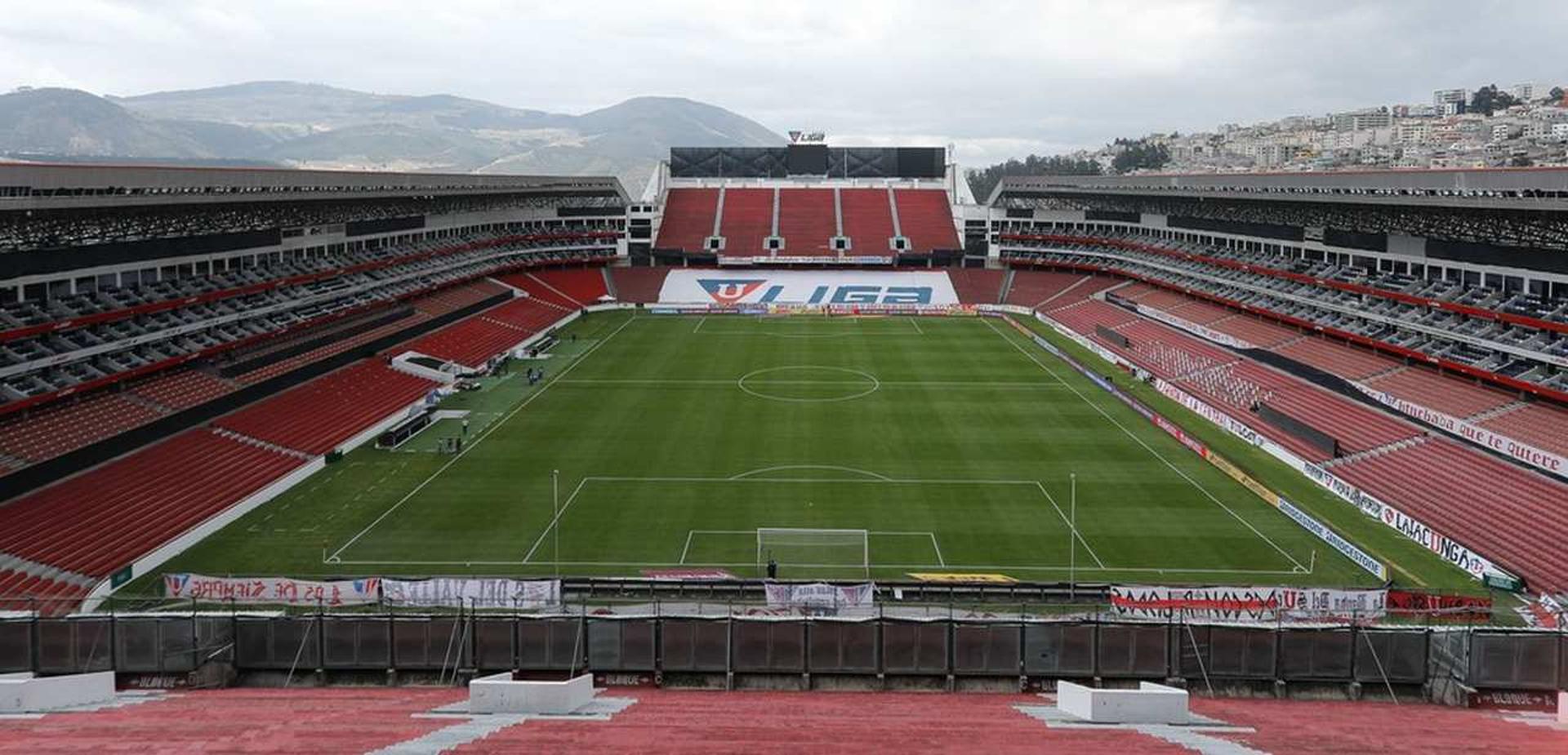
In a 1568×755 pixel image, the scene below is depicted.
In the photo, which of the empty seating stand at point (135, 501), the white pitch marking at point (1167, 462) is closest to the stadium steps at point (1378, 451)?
the white pitch marking at point (1167, 462)

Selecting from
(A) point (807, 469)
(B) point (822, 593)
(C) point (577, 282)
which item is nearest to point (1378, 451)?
(A) point (807, 469)

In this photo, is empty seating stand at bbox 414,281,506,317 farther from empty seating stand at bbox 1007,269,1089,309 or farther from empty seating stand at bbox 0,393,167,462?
empty seating stand at bbox 1007,269,1089,309

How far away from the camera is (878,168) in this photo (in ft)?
374

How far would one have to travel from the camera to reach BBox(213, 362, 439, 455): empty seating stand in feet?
134

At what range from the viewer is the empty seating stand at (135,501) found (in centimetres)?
2775

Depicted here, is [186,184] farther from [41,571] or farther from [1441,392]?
[1441,392]

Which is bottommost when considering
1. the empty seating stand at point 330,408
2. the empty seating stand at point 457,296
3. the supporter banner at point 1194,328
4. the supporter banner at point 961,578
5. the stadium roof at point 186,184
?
the supporter banner at point 961,578

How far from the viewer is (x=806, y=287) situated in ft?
307

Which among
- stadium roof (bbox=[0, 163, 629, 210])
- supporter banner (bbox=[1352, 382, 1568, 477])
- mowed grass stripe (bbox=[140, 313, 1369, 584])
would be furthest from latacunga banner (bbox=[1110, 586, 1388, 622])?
stadium roof (bbox=[0, 163, 629, 210])

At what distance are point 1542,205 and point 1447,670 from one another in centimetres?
2730

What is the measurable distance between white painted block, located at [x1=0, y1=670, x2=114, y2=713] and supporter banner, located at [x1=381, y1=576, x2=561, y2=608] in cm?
934

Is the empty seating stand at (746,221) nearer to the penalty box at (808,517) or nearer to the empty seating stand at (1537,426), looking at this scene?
the penalty box at (808,517)

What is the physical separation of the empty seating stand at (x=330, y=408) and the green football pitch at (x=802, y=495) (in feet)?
6.53

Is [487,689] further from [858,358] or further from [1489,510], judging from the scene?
[858,358]
